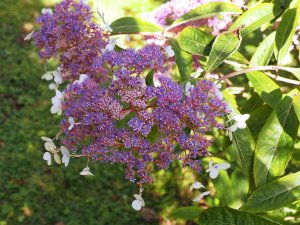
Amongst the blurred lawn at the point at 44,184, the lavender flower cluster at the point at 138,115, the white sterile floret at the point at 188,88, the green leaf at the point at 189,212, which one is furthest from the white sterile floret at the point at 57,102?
the blurred lawn at the point at 44,184

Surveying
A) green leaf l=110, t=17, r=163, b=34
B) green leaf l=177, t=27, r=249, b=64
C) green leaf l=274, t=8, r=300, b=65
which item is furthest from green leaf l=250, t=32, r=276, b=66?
green leaf l=110, t=17, r=163, b=34

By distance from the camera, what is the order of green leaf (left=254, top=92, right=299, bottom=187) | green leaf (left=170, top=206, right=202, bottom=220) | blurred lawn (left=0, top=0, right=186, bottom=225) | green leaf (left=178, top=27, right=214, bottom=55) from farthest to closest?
1. blurred lawn (left=0, top=0, right=186, bottom=225)
2. green leaf (left=170, top=206, right=202, bottom=220)
3. green leaf (left=178, top=27, right=214, bottom=55)
4. green leaf (left=254, top=92, right=299, bottom=187)

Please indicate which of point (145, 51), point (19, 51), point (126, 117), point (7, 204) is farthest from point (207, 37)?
point (19, 51)

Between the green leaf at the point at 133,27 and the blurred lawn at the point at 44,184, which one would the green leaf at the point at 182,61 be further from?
the blurred lawn at the point at 44,184

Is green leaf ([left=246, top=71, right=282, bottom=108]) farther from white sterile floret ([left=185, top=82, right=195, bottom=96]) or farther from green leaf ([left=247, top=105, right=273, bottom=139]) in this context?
white sterile floret ([left=185, top=82, right=195, bottom=96])

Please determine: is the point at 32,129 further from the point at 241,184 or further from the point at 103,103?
the point at 103,103

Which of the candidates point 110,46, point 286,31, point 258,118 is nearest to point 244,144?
point 258,118
